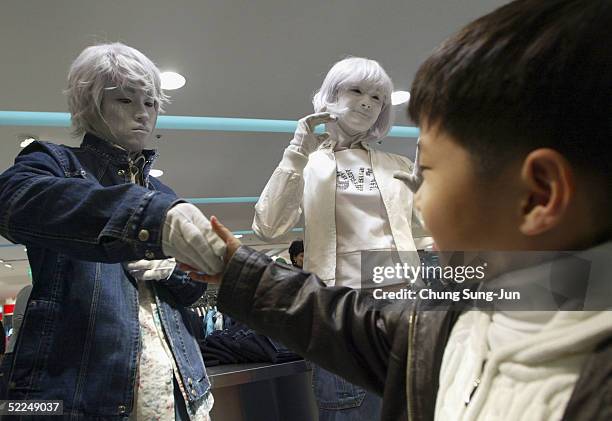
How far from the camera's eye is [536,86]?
0.33m

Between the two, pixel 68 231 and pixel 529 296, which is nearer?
pixel 529 296

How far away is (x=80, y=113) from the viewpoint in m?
0.76

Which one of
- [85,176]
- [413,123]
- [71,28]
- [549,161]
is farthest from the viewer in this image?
[71,28]

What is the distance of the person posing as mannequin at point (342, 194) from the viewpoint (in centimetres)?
90

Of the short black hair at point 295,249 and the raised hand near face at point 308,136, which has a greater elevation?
the raised hand near face at point 308,136

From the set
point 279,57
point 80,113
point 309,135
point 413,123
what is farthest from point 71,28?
point 413,123

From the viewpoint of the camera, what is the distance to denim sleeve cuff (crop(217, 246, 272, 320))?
512mm

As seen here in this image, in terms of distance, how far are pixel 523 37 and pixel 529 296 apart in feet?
0.66

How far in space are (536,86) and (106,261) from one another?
0.49 meters

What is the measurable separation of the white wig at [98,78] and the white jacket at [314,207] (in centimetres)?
31

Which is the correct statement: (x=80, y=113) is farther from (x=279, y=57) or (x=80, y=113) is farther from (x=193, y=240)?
(x=279, y=57)

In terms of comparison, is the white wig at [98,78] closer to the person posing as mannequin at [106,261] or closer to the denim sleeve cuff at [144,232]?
the person posing as mannequin at [106,261]

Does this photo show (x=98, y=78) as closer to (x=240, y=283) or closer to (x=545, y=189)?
(x=240, y=283)

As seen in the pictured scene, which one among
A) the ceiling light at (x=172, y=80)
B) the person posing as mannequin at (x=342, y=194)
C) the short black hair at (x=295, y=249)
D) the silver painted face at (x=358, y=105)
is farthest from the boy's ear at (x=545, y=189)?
the ceiling light at (x=172, y=80)
